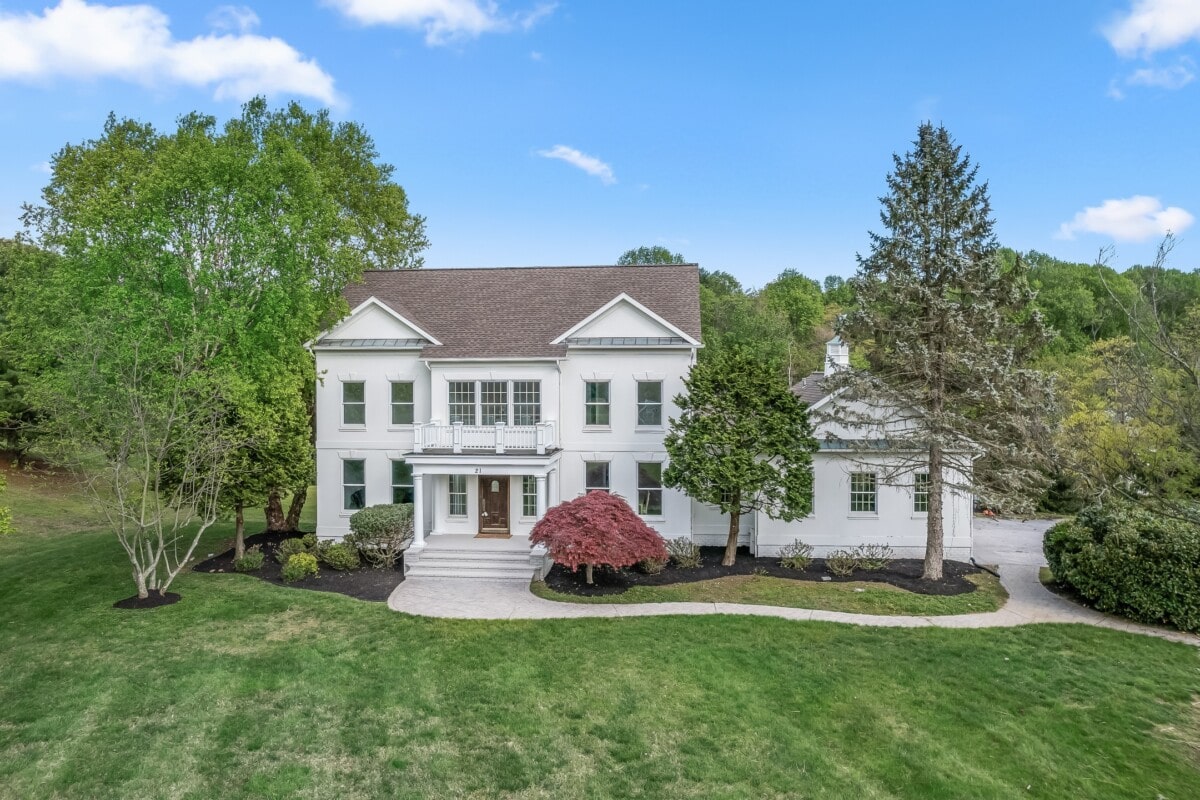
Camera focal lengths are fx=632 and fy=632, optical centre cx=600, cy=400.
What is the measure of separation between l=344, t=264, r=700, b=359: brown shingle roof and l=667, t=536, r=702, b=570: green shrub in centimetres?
635

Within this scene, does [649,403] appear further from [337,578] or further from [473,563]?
[337,578]

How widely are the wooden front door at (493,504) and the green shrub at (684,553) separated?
5.30m

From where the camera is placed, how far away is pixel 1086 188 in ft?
44.2

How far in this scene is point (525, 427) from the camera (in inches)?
742

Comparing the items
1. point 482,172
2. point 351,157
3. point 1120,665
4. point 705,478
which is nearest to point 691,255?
point 482,172

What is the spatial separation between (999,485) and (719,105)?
15401 millimetres

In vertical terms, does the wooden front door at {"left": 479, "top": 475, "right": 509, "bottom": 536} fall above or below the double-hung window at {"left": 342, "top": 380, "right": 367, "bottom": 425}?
below

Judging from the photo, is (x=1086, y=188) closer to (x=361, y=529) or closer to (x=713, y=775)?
(x=713, y=775)

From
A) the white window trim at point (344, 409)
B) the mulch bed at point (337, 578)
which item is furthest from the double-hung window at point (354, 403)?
the mulch bed at point (337, 578)

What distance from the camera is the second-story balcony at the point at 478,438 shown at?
1870cm

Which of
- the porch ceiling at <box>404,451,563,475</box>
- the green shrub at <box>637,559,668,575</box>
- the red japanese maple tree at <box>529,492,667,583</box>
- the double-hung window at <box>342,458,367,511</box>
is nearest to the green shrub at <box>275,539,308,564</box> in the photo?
the double-hung window at <box>342,458,367,511</box>

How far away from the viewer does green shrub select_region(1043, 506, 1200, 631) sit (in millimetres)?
12953

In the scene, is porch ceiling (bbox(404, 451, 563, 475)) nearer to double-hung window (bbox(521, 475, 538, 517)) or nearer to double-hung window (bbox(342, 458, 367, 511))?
double-hung window (bbox(521, 475, 538, 517))

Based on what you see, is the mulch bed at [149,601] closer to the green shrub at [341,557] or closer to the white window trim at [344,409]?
the green shrub at [341,557]
